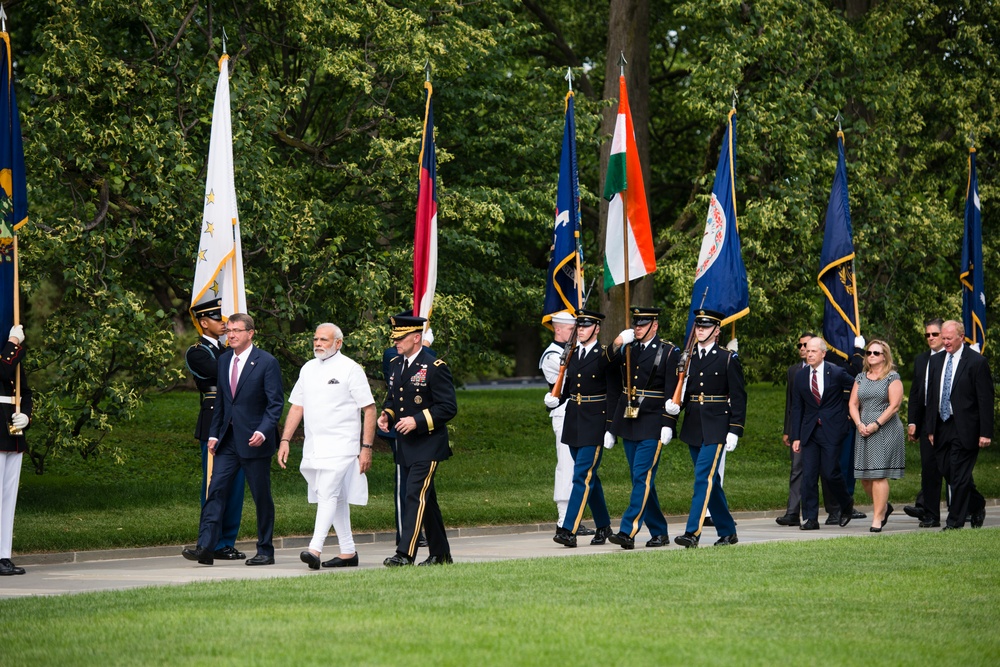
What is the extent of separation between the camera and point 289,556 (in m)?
13.2

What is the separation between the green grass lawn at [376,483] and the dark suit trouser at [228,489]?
5.73 feet

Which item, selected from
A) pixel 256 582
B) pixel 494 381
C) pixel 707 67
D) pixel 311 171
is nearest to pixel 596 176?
pixel 707 67

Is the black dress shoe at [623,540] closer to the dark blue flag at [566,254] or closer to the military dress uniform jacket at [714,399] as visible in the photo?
the military dress uniform jacket at [714,399]

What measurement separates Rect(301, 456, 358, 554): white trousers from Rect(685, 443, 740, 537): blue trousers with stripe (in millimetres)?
2994

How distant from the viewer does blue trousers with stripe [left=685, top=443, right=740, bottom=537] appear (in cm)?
1287

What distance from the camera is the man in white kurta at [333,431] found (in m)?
12.0

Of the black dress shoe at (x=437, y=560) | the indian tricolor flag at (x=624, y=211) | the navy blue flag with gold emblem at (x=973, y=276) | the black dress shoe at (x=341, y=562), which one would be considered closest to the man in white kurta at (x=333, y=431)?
the black dress shoe at (x=341, y=562)

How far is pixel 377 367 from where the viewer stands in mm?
19625

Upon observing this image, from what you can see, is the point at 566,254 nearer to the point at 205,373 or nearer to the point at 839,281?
the point at 205,373

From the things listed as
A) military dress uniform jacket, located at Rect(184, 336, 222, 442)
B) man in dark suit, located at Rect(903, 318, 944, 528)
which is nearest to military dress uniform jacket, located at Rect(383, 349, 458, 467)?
military dress uniform jacket, located at Rect(184, 336, 222, 442)

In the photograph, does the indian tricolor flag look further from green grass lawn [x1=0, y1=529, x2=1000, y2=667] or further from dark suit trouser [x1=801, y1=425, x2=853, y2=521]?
green grass lawn [x1=0, y1=529, x2=1000, y2=667]

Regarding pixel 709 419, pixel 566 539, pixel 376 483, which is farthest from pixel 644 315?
pixel 376 483

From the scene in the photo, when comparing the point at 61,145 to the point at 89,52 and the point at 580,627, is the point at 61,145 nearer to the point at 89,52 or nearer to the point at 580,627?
the point at 89,52

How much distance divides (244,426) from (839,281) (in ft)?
30.3
